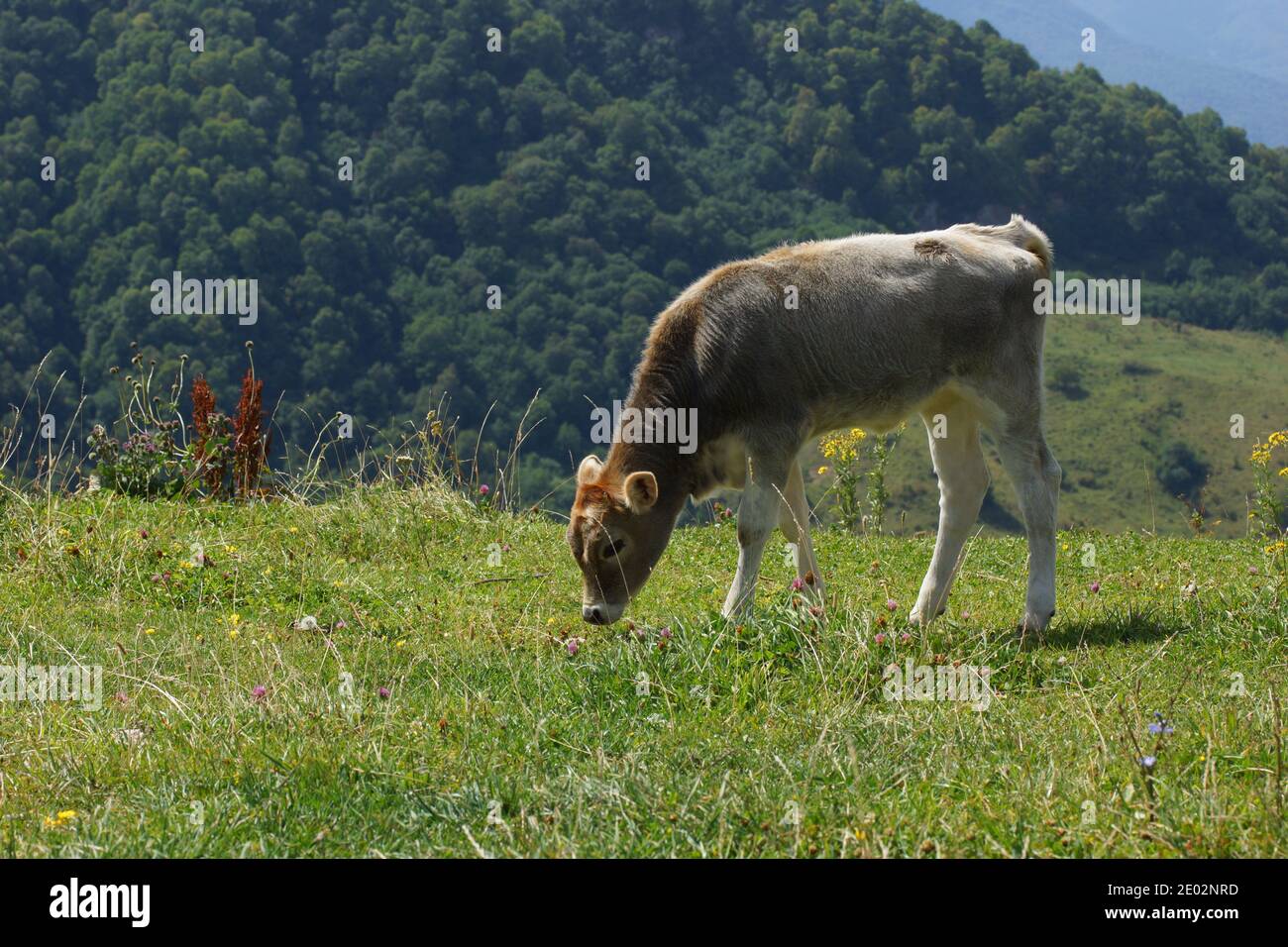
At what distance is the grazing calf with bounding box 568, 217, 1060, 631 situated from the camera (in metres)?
8.21

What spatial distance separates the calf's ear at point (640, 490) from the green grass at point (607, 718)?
76 cm

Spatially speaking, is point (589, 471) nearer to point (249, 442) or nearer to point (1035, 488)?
point (1035, 488)

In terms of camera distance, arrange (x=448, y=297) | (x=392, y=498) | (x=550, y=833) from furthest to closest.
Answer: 1. (x=448, y=297)
2. (x=392, y=498)
3. (x=550, y=833)

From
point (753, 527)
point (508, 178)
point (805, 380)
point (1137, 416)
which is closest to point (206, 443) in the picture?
point (753, 527)

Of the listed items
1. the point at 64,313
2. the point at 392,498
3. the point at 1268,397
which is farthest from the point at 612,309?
the point at 392,498

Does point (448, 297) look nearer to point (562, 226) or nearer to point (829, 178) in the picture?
point (562, 226)

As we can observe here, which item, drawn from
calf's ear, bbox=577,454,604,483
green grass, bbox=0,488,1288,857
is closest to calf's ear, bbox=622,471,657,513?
calf's ear, bbox=577,454,604,483

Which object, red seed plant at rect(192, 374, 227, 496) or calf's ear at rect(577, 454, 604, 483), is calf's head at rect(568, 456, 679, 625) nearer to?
calf's ear at rect(577, 454, 604, 483)

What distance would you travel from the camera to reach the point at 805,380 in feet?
27.0

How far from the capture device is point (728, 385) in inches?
324

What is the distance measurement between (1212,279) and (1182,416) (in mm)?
36996

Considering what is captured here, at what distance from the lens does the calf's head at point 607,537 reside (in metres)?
8.28

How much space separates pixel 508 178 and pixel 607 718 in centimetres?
9480

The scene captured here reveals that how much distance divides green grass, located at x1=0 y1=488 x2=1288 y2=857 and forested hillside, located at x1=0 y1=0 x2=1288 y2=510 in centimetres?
3316
